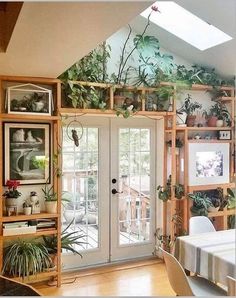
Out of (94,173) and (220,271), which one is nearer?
(220,271)

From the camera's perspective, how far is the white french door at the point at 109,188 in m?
3.32

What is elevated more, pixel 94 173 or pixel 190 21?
pixel 190 21

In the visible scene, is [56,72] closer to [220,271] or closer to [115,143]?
[115,143]

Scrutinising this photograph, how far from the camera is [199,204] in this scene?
341 cm

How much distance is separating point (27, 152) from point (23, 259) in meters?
0.92

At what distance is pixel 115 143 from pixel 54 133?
0.77 metres

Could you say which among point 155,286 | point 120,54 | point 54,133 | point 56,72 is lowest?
point 155,286

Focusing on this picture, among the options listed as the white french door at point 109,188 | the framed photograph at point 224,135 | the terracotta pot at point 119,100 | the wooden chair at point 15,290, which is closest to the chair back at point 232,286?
the wooden chair at point 15,290

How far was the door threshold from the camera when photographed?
320 centimetres

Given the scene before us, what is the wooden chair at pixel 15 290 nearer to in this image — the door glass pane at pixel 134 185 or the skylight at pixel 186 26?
the door glass pane at pixel 134 185

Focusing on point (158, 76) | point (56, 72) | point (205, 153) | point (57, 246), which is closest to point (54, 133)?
point (56, 72)

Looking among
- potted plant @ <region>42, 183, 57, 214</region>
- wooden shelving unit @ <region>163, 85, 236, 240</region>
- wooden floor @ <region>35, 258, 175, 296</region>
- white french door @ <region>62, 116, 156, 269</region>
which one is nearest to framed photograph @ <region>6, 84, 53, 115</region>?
white french door @ <region>62, 116, 156, 269</region>

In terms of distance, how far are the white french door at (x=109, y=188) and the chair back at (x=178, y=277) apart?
1427 millimetres

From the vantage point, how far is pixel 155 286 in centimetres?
289
